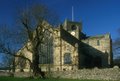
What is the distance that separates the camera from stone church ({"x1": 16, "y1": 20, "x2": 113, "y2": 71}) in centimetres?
7294

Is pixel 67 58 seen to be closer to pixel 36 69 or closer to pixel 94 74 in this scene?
pixel 36 69

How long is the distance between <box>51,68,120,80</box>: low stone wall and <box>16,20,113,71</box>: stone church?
1046cm

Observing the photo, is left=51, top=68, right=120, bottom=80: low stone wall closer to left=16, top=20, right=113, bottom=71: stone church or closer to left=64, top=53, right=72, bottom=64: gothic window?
left=16, top=20, right=113, bottom=71: stone church

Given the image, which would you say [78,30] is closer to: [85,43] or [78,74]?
[85,43]

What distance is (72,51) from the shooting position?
2886 inches

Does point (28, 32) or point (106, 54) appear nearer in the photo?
point (28, 32)

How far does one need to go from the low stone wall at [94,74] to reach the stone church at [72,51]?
10457mm

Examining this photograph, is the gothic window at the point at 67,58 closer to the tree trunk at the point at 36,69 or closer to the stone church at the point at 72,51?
the stone church at the point at 72,51

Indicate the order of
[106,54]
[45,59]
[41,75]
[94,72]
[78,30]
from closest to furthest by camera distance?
[94,72] < [41,75] < [45,59] < [106,54] < [78,30]

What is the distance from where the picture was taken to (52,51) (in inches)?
3041

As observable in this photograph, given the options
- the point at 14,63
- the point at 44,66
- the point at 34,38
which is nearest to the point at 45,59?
the point at 44,66

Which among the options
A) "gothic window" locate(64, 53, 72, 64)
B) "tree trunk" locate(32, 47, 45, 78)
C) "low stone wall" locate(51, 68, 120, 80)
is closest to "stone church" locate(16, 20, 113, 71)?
"gothic window" locate(64, 53, 72, 64)

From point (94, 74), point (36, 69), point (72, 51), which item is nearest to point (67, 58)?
point (72, 51)

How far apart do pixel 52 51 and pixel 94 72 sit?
31.1 metres
